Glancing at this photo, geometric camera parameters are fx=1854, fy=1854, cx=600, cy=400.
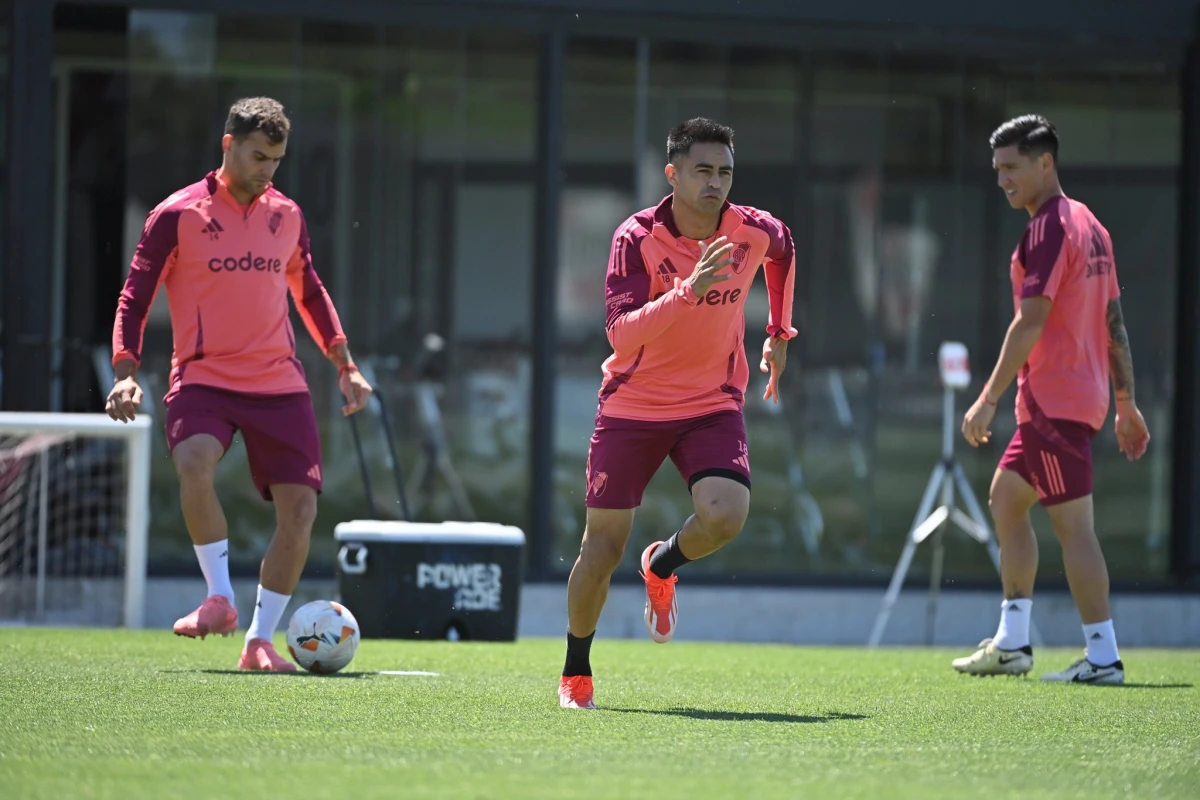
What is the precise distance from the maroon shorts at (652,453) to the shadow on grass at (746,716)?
2.25ft

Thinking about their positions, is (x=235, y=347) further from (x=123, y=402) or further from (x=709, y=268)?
(x=709, y=268)

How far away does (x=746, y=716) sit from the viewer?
6047mm

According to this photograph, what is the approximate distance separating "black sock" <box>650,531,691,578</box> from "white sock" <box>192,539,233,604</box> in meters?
1.83

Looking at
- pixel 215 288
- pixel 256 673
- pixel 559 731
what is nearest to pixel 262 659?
pixel 256 673

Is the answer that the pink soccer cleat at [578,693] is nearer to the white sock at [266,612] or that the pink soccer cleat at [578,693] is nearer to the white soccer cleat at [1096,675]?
the white sock at [266,612]

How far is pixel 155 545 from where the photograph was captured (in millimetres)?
11695

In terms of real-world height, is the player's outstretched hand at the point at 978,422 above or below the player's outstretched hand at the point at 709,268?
below

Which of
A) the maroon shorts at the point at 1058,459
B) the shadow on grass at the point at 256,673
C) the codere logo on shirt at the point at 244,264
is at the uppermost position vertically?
the codere logo on shirt at the point at 244,264

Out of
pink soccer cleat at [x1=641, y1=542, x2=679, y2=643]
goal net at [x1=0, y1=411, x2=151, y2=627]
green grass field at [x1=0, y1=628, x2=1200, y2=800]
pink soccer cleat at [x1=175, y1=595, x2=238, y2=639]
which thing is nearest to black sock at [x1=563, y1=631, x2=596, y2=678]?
green grass field at [x1=0, y1=628, x2=1200, y2=800]

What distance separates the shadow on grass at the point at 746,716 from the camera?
5.96 meters

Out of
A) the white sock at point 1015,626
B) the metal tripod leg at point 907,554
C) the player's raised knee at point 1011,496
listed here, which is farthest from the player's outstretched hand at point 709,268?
the metal tripod leg at point 907,554

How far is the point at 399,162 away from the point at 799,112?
274cm

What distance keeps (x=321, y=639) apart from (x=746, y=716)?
184 cm

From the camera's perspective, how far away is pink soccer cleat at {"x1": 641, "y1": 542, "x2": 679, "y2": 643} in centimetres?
638
